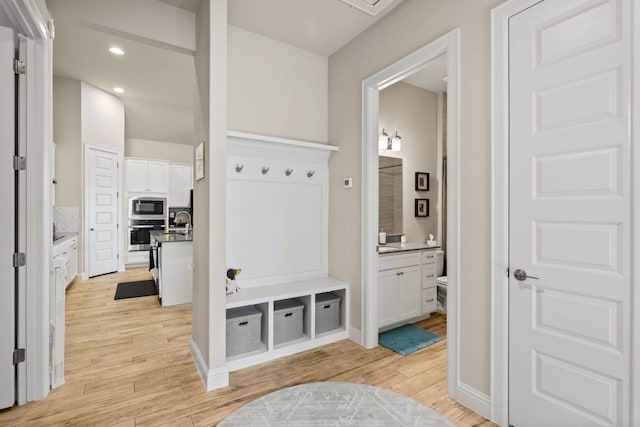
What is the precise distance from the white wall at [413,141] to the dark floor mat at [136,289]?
12.6ft

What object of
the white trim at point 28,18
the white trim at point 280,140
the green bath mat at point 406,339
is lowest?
the green bath mat at point 406,339

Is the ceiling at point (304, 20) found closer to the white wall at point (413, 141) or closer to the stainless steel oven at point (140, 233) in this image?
the white wall at point (413, 141)

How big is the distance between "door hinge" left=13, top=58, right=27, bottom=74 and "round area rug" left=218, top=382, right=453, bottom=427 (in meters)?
2.45

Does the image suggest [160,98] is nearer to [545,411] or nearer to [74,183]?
[74,183]

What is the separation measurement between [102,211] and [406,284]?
5462 mm

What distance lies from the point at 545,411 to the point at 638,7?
6.31ft

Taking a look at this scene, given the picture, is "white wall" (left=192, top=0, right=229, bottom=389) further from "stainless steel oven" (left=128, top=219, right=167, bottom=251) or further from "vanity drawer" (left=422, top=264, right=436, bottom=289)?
"stainless steel oven" (left=128, top=219, right=167, bottom=251)

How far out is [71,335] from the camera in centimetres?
307

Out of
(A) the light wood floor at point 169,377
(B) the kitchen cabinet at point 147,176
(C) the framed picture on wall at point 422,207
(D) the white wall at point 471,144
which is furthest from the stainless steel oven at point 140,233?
(D) the white wall at point 471,144

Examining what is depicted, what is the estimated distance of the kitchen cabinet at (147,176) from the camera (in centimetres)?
699

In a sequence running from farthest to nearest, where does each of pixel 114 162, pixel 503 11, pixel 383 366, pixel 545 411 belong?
1. pixel 114 162
2. pixel 383 366
3. pixel 503 11
4. pixel 545 411

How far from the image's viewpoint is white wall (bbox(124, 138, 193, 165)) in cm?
767

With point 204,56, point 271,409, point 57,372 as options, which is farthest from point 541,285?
point 57,372

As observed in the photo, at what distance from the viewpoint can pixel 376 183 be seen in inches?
112
